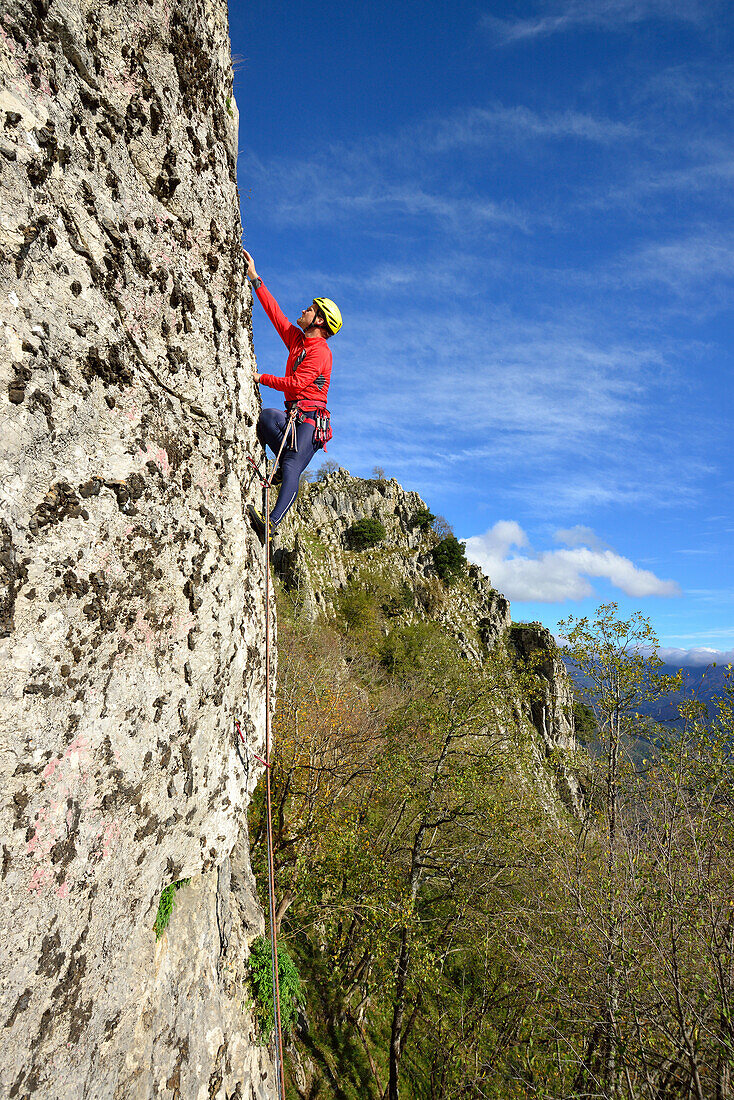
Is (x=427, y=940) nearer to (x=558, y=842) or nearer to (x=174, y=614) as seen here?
(x=558, y=842)

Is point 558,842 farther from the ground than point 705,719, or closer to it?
closer to it

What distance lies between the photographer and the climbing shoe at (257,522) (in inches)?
180

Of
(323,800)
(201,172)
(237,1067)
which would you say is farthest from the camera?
(323,800)

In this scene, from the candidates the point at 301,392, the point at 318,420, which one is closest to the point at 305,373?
the point at 301,392

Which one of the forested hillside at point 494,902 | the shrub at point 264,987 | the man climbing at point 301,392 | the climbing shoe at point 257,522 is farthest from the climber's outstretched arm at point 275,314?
the forested hillside at point 494,902

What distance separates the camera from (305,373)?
4895 millimetres

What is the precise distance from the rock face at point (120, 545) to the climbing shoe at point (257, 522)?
223 mm

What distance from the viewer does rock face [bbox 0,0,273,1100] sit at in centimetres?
247

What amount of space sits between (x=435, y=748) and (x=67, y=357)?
13.9m

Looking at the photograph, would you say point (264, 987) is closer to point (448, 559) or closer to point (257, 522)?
point (257, 522)

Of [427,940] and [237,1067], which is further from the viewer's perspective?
[427,940]

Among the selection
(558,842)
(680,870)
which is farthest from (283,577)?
(680,870)

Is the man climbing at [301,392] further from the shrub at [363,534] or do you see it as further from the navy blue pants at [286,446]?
the shrub at [363,534]

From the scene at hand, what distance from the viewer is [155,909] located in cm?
→ 355
